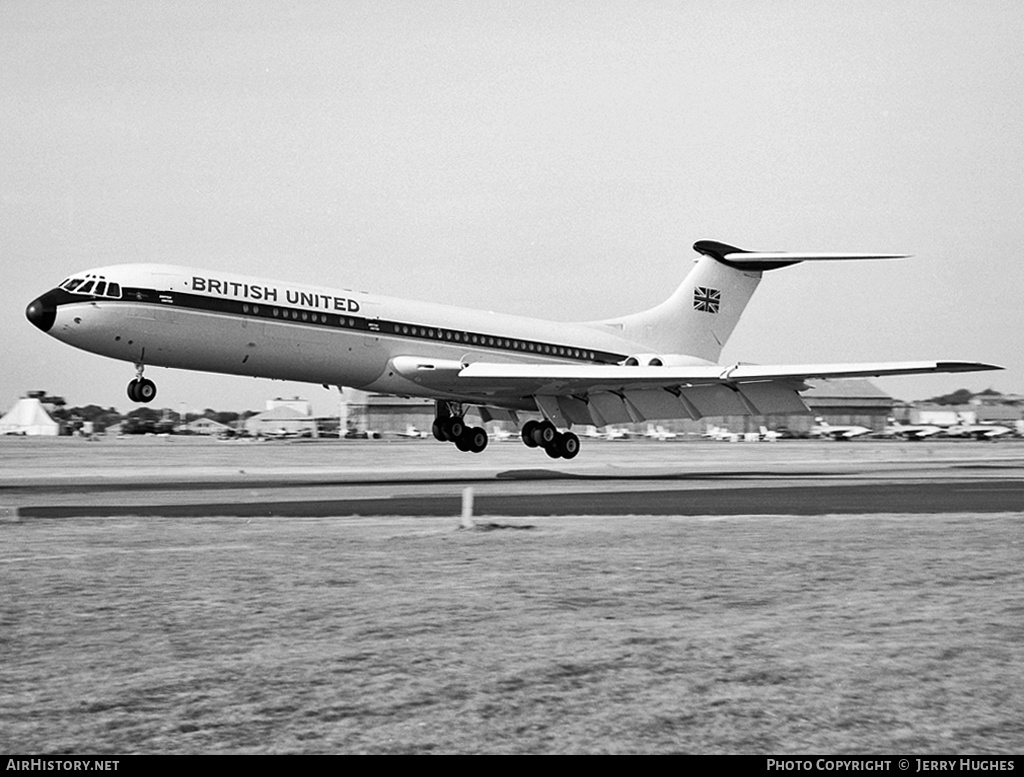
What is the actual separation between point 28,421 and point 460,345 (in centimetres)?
8214

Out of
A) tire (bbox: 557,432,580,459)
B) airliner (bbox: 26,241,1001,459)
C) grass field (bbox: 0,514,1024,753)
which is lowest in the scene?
grass field (bbox: 0,514,1024,753)

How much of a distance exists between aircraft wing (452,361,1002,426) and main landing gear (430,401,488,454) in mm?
1951

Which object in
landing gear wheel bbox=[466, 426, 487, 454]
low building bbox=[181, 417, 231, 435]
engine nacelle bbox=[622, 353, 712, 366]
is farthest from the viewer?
low building bbox=[181, 417, 231, 435]

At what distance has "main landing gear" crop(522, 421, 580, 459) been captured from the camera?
39656 millimetres

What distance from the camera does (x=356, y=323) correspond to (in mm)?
33625

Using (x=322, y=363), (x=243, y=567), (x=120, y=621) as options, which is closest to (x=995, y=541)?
(x=243, y=567)

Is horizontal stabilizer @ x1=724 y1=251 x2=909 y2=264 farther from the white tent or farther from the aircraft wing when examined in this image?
the white tent

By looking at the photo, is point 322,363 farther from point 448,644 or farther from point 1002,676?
point 1002,676

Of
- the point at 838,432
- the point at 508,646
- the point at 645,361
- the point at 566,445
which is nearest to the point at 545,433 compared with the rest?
the point at 566,445

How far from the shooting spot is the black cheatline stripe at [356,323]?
1154 inches

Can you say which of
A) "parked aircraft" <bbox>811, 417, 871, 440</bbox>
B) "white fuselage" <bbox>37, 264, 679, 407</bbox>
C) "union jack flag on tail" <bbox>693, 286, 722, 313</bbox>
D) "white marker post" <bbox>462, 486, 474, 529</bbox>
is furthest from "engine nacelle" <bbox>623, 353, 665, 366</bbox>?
"parked aircraft" <bbox>811, 417, 871, 440</bbox>

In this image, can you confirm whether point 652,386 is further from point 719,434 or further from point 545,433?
point 719,434

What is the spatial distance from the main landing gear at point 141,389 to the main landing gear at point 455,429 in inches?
501

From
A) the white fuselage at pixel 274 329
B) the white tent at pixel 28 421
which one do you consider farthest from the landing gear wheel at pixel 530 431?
the white tent at pixel 28 421
